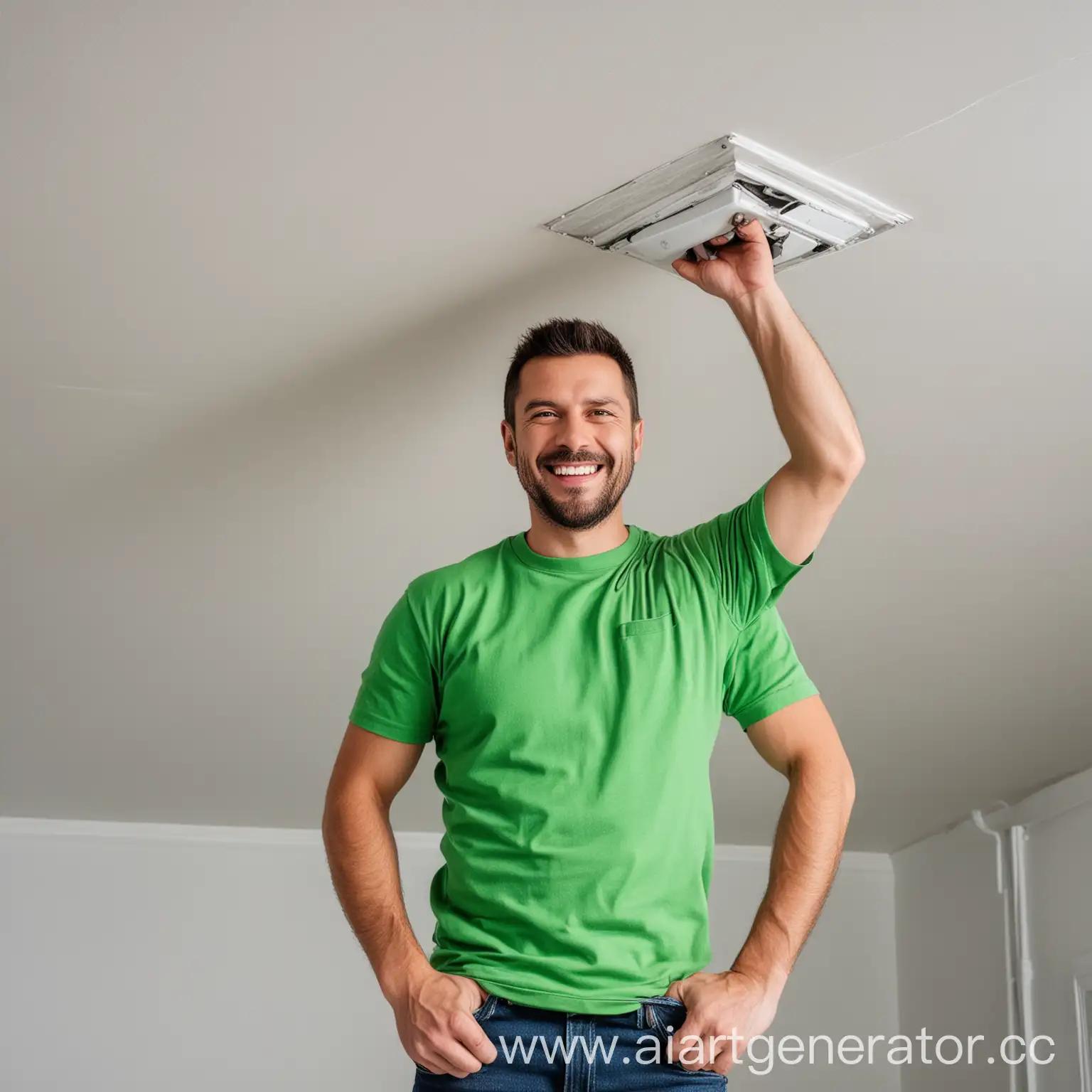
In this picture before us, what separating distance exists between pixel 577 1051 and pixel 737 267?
103cm

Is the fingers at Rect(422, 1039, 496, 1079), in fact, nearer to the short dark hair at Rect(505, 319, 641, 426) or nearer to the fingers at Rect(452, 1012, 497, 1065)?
the fingers at Rect(452, 1012, 497, 1065)

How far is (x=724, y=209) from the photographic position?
5.90 ft

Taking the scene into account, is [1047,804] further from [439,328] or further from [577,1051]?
[577,1051]

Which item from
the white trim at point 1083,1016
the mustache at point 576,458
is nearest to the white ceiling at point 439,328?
the mustache at point 576,458

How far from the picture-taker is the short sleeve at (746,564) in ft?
5.57

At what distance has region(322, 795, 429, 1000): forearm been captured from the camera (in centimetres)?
164

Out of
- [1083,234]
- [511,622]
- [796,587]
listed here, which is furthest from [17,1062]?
[1083,234]

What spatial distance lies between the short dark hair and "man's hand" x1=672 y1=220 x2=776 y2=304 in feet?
0.48

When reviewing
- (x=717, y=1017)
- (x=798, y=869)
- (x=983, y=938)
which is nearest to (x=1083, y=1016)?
(x=983, y=938)

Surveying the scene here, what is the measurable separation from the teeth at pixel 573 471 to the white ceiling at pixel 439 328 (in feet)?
1.27

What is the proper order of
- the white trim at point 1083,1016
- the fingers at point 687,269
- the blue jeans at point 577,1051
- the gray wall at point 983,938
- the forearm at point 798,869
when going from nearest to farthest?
the blue jeans at point 577,1051, the forearm at point 798,869, the fingers at point 687,269, the white trim at point 1083,1016, the gray wall at point 983,938

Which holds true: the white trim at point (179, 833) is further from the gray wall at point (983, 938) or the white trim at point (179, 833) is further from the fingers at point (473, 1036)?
the fingers at point (473, 1036)

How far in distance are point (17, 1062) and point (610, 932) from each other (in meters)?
2.85

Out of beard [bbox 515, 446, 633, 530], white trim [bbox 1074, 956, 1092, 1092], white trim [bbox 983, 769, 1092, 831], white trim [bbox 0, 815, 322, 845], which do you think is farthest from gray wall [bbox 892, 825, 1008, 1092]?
beard [bbox 515, 446, 633, 530]
